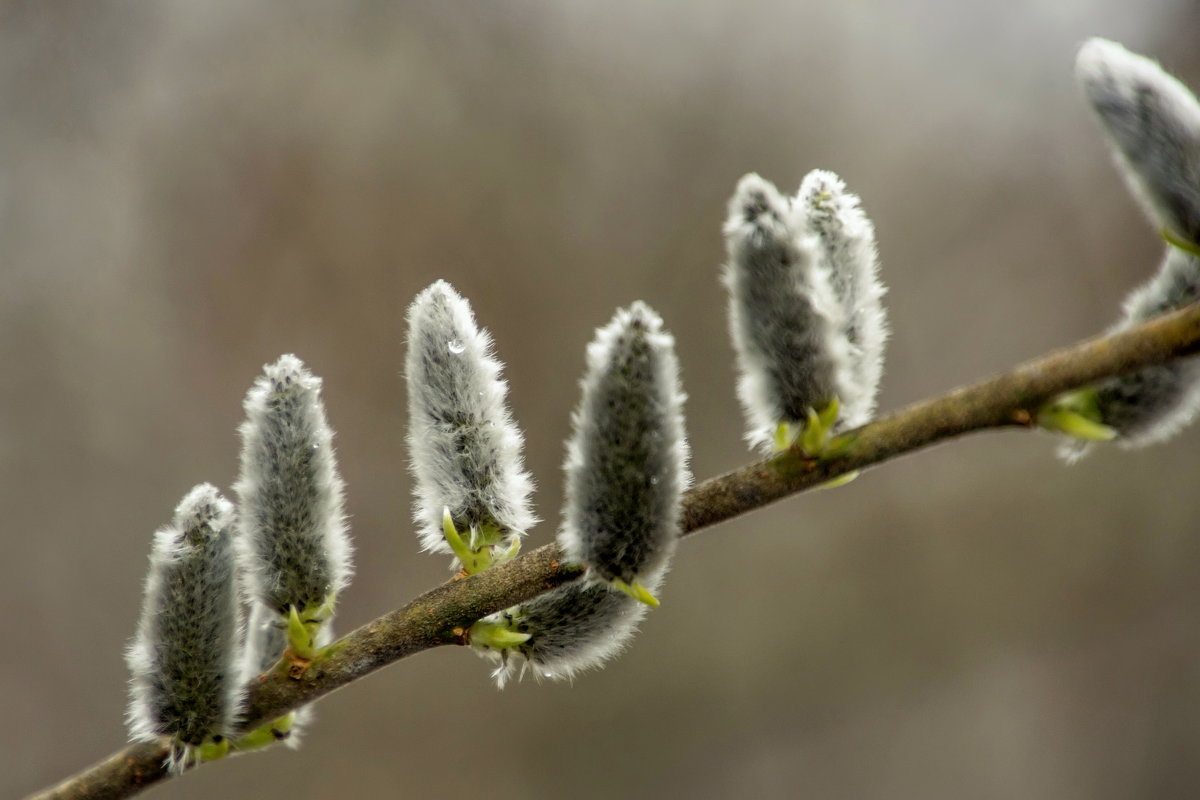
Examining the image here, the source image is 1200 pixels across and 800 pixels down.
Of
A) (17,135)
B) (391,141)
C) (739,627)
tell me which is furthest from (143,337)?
(739,627)

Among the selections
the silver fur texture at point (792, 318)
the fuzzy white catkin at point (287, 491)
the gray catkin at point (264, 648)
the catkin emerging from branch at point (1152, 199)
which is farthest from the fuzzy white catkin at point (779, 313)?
the gray catkin at point (264, 648)

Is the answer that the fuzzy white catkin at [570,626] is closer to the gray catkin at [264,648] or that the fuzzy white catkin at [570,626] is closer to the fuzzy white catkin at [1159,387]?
the gray catkin at [264,648]

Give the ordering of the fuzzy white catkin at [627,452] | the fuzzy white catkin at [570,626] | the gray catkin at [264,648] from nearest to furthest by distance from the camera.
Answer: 1. the fuzzy white catkin at [627,452]
2. the fuzzy white catkin at [570,626]
3. the gray catkin at [264,648]

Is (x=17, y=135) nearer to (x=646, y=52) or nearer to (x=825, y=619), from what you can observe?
(x=646, y=52)

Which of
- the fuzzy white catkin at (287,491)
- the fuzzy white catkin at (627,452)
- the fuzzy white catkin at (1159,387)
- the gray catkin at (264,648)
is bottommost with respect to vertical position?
the fuzzy white catkin at (1159,387)

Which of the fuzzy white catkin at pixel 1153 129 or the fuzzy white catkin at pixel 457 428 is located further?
the fuzzy white catkin at pixel 457 428

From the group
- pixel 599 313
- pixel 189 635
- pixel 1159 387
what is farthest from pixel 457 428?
pixel 599 313

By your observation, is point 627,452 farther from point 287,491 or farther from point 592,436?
point 287,491
